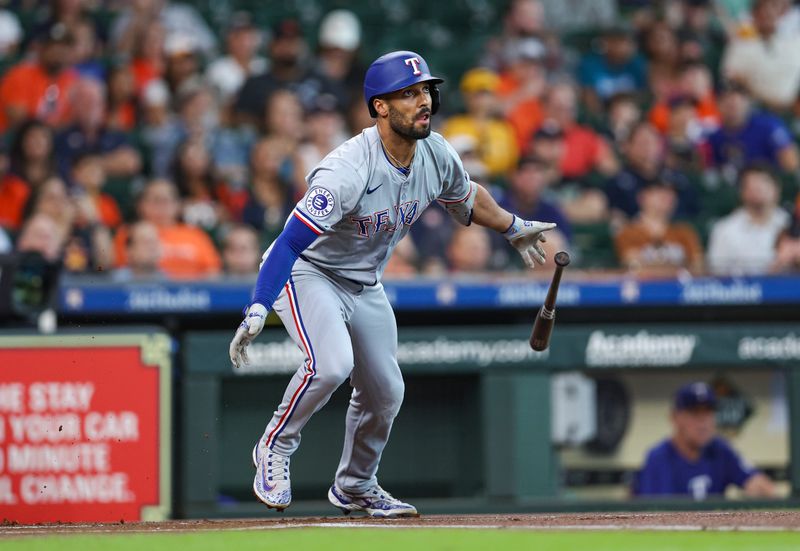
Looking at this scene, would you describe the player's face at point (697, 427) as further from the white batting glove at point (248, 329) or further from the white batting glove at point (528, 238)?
the white batting glove at point (248, 329)

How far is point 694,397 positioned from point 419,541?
4253mm

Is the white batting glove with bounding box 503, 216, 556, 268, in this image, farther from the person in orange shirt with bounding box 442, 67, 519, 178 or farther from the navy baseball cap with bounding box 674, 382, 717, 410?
the person in orange shirt with bounding box 442, 67, 519, 178

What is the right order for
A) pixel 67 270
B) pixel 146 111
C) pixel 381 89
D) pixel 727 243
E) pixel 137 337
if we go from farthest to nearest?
pixel 146 111, pixel 727 243, pixel 67 270, pixel 137 337, pixel 381 89

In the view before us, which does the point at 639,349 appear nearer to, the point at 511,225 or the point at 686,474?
the point at 686,474

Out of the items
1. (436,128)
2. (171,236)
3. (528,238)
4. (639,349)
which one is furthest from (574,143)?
(528,238)

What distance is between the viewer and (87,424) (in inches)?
301

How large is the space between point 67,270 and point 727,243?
4.57 m

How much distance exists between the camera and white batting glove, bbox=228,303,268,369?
552 centimetres

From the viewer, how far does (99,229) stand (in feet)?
30.7

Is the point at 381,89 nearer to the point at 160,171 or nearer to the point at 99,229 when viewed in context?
the point at 99,229

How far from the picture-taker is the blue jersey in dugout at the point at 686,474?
28.1 feet

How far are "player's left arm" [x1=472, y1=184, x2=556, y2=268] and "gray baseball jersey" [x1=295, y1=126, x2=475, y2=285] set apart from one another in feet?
0.40

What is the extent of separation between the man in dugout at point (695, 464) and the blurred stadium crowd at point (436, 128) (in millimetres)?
908

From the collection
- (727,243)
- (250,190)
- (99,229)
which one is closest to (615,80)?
(727,243)
